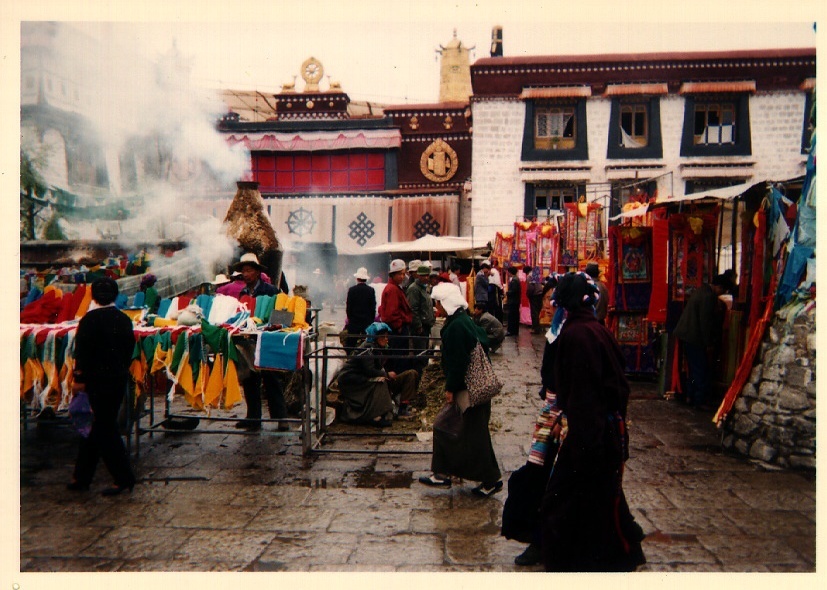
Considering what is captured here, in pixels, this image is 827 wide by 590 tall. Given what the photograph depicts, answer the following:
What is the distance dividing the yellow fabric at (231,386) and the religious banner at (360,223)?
65.2 ft

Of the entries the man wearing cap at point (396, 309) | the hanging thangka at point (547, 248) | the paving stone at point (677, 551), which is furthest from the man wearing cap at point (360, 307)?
the hanging thangka at point (547, 248)

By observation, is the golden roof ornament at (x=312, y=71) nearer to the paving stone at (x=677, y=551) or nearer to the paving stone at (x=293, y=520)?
the paving stone at (x=293, y=520)

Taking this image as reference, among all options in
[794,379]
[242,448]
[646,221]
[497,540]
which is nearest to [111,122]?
[242,448]

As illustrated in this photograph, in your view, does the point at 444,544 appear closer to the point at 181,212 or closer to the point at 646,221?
Answer: the point at 646,221

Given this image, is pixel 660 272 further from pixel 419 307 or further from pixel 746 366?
pixel 419 307

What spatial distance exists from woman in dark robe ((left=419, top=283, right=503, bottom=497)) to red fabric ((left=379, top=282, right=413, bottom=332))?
302 centimetres

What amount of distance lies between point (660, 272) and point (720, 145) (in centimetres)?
1417

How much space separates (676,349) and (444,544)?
204 inches

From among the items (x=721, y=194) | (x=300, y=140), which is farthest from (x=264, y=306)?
(x=300, y=140)

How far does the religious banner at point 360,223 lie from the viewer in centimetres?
2561

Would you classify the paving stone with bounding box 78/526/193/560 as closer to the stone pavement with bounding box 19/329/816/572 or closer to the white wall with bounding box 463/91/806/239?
the stone pavement with bounding box 19/329/816/572

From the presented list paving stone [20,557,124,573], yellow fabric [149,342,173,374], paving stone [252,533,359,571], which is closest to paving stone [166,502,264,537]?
paving stone [252,533,359,571]

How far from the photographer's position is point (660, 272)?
8312 millimetres

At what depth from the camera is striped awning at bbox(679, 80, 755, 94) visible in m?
19.2
